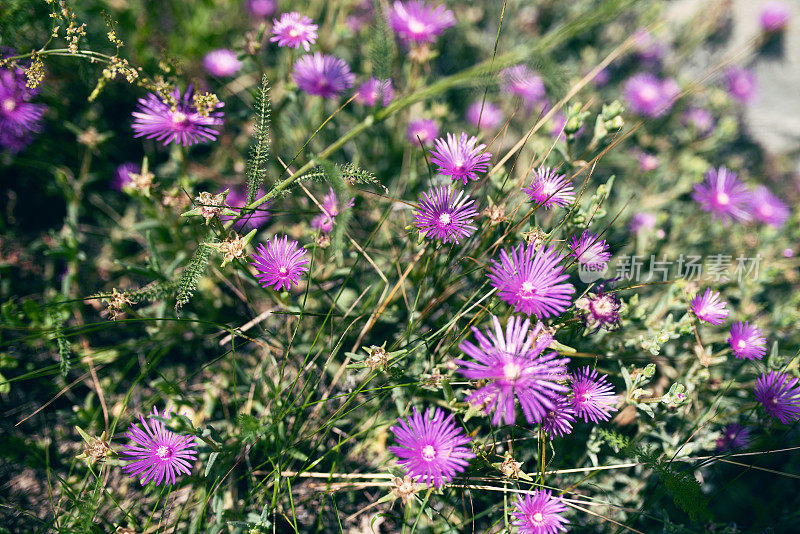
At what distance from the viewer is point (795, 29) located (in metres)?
3.01

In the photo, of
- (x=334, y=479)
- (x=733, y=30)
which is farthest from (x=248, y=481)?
(x=733, y=30)

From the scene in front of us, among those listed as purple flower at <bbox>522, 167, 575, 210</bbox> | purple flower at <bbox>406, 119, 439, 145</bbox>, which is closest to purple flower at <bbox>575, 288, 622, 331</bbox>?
purple flower at <bbox>522, 167, 575, 210</bbox>

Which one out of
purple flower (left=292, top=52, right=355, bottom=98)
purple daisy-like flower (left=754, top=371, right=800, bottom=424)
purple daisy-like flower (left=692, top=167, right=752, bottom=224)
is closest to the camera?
purple daisy-like flower (left=754, top=371, right=800, bottom=424)

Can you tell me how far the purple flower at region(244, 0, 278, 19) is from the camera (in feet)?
9.24

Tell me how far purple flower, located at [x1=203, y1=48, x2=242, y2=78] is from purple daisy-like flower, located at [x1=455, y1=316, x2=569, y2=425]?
2.14 meters

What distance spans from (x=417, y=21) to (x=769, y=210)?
2360 millimetres

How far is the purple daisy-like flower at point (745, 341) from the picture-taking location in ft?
5.51

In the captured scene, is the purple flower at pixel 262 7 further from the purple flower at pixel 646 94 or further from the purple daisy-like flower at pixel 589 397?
the purple daisy-like flower at pixel 589 397

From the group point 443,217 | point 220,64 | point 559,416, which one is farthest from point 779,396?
point 220,64

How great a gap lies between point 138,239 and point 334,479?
1535 mm

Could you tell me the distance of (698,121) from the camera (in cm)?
290

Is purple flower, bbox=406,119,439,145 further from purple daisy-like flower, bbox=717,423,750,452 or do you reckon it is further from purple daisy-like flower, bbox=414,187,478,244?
purple daisy-like flower, bbox=717,423,750,452

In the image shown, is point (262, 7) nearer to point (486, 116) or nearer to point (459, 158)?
point (486, 116)

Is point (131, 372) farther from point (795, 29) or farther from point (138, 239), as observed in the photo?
point (795, 29)
